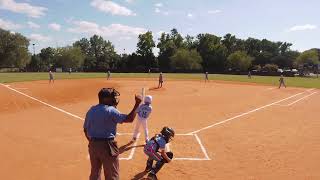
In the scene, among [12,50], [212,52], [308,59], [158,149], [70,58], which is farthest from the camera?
[70,58]

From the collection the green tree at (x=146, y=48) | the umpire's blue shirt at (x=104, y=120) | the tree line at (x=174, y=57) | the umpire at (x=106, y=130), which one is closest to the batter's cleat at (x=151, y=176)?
the umpire at (x=106, y=130)

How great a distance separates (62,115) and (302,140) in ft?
38.9

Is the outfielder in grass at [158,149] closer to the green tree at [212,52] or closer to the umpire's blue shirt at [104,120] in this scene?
the umpire's blue shirt at [104,120]

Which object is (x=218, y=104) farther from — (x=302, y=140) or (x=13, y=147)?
(x=13, y=147)

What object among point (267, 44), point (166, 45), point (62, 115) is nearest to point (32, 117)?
point (62, 115)

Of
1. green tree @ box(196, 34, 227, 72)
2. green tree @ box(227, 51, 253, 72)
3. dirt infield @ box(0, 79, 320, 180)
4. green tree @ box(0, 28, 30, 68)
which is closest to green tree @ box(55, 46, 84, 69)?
green tree @ box(0, 28, 30, 68)

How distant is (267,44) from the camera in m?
145

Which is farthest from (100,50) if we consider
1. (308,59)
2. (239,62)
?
(308,59)

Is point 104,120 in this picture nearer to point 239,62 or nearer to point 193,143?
point 193,143

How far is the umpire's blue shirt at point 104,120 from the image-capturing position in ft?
21.0

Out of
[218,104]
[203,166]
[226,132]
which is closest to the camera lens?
[203,166]

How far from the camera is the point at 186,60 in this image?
4102 inches

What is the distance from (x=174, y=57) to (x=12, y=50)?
51.2 m

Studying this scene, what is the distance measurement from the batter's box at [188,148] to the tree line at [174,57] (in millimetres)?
85949
